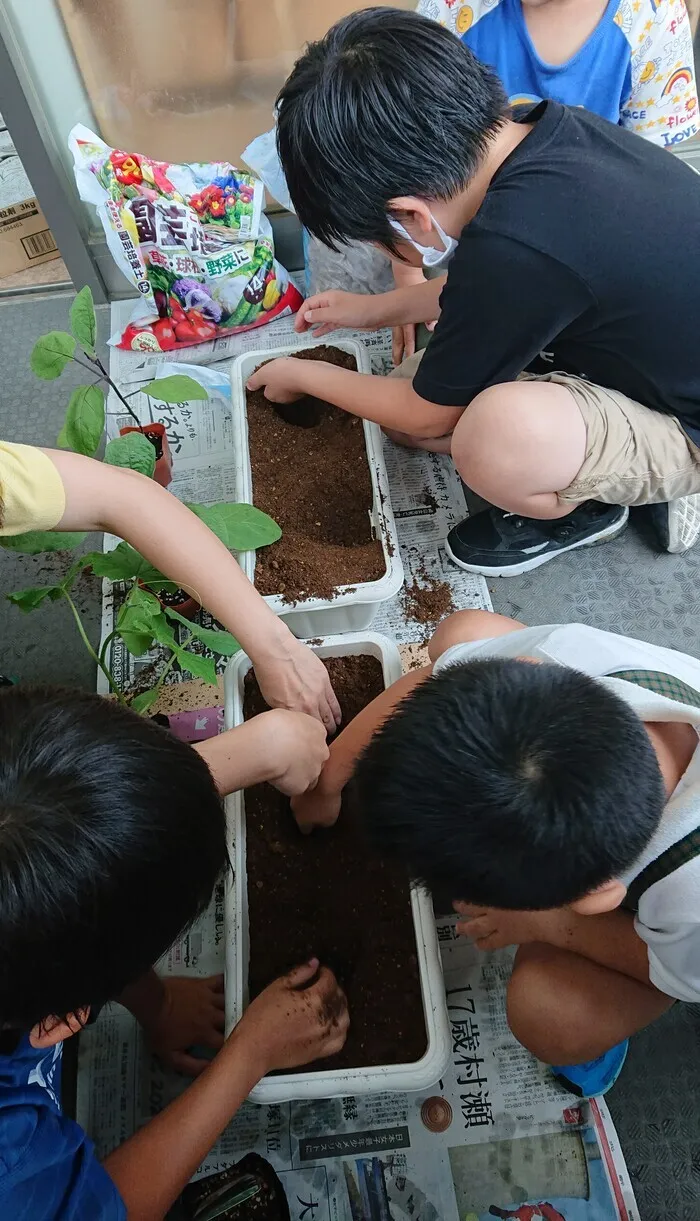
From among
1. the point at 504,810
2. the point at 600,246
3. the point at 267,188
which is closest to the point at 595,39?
the point at 600,246

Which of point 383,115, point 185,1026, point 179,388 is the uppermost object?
point 383,115

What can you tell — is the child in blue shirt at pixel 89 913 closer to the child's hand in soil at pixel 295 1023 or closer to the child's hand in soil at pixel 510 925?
the child's hand in soil at pixel 295 1023

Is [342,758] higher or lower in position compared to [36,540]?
lower

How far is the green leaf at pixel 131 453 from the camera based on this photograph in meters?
0.98

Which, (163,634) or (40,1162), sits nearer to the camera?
(40,1162)

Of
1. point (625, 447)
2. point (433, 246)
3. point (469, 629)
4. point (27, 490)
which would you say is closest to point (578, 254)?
point (433, 246)

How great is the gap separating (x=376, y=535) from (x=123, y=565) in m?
0.35

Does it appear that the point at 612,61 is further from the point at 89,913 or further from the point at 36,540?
the point at 89,913

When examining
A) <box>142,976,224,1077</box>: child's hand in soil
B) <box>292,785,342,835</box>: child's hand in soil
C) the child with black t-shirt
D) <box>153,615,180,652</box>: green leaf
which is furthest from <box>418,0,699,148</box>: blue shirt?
<box>142,976,224,1077</box>: child's hand in soil

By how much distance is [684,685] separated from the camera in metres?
0.77

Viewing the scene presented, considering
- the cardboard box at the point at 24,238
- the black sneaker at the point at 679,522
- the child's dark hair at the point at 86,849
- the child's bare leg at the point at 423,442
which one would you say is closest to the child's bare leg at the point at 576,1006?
the child's dark hair at the point at 86,849

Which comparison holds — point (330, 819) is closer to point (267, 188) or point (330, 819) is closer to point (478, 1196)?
point (478, 1196)

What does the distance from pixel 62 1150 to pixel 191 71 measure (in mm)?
1597

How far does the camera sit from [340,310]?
4.11ft
